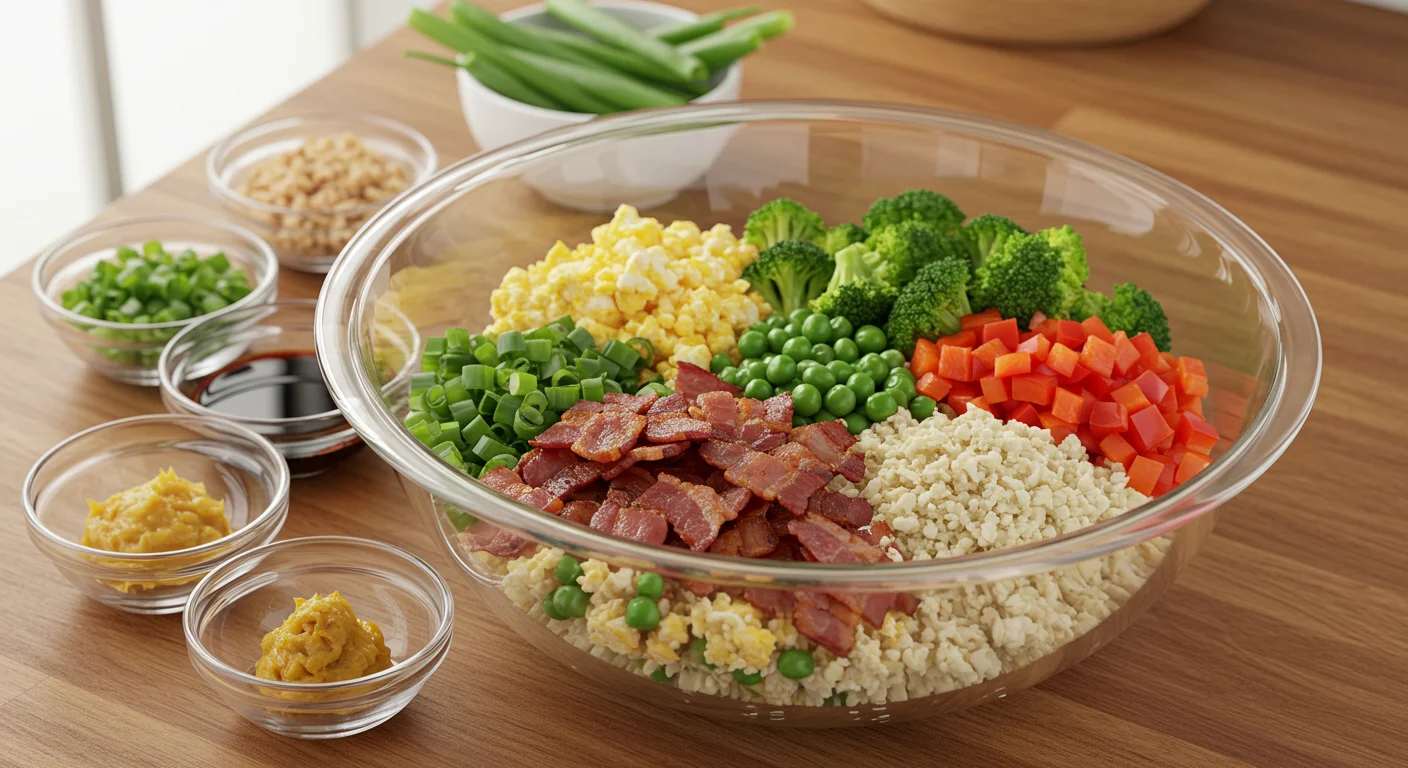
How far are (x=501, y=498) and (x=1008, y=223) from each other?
118 cm

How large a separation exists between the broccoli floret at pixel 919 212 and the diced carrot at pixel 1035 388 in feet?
1.42

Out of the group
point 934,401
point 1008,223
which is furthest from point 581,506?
point 1008,223

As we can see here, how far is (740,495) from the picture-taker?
170cm

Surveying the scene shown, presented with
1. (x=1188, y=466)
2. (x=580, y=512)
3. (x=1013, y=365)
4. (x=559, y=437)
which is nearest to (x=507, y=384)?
(x=559, y=437)

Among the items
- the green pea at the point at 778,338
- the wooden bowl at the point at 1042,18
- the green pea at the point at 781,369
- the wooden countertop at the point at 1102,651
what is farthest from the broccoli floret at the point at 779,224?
the wooden bowl at the point at 1042,18

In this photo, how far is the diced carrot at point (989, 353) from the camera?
2057 mm

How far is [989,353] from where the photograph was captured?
206 cm

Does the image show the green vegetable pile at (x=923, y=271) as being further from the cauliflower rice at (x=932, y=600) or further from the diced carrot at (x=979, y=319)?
the cauliflower rice at (x=932, y=600)

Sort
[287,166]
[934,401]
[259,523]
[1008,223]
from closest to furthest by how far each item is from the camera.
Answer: [259,523] < [934,401] < [1008,223] < [287,166]

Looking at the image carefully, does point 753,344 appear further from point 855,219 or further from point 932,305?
point 855,219

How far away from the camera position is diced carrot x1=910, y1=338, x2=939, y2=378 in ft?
6.95

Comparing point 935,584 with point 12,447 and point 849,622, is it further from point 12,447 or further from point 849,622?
point 12,447

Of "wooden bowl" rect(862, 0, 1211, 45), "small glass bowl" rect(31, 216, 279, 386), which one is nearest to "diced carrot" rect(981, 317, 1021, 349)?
"small glass bowl" rect(31, 216, 279, 386)

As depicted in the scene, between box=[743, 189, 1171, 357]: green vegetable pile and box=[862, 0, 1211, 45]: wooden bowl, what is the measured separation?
117cm
